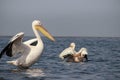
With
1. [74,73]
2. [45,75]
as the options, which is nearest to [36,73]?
[45,75]

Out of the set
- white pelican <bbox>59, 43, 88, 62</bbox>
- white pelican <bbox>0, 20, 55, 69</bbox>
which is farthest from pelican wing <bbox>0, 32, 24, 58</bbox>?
white pelican <bbox>59, 43, 88, 62</bbox>

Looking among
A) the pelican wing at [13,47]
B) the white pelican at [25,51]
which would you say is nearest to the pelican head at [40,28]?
the white pelican at [25,51]

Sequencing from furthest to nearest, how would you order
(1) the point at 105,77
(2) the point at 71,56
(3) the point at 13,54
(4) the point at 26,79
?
(2) the point at 71,56
(3) the point at 13,54
(1) the point at 105,77
(4) the point at 26,79

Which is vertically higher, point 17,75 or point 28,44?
point 28,44

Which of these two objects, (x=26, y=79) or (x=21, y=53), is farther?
(x=21, y=53)

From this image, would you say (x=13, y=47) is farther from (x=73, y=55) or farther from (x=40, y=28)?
(x=73, y=55)

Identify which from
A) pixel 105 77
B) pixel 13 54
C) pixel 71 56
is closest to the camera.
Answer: pixel 105 77

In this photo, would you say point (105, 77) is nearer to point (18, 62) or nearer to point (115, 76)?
point (115, 76)

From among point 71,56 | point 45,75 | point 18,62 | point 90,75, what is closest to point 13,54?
point 18,62

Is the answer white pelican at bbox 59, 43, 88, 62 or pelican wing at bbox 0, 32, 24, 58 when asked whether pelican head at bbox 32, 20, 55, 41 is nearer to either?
pelican wing at bbox 0, 32, 24, 58


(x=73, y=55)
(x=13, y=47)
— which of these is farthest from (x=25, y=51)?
(x=73, y=55)

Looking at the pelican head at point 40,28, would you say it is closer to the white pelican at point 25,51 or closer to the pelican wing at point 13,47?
the white pelican at point 25,51

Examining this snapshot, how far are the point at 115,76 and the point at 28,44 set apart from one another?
9.02 feet

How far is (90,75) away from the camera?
12.7m
